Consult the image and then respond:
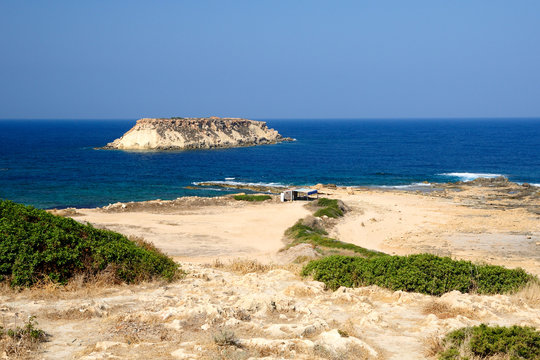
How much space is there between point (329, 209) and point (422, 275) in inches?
1070

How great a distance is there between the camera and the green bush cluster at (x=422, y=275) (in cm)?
1311

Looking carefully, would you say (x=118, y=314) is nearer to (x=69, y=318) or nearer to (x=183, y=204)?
(x=69, y=318)

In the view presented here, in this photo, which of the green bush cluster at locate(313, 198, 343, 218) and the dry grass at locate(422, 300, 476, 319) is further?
the green bush cluster at locate(313, 198, 343, 218)

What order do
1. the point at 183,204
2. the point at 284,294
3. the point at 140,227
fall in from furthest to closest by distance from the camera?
the point at 183,204, the point at 140,227, the point at 284,294

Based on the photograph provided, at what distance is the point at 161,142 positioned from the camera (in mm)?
110562

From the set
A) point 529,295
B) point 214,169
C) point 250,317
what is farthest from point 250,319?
point 214,169

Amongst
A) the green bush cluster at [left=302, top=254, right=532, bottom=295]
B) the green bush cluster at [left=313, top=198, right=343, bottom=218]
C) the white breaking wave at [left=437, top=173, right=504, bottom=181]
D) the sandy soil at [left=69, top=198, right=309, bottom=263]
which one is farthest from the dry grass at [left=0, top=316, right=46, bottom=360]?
the white breaking wave at [left=437, top=173, right=504, bottom=181]

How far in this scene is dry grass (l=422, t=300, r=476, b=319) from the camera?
10.4 meters

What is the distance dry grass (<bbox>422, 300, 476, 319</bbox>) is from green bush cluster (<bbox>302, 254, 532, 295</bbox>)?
164 centimetres

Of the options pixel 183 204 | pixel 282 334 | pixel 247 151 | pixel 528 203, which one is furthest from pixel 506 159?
pixel 282 334

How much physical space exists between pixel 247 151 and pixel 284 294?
98.6m

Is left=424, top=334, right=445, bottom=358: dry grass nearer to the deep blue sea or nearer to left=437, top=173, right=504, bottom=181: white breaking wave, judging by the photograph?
the deep blue sea

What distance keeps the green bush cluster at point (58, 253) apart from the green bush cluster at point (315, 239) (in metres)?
13.4

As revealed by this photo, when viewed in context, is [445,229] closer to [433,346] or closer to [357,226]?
[357,226]
